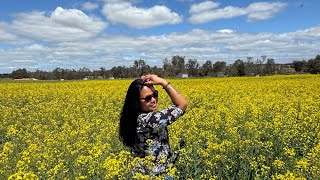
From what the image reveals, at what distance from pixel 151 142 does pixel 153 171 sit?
0.98 ft

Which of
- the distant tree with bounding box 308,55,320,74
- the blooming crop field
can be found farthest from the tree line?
the blooming crop field

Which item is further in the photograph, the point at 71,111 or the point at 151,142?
the point at 71,111

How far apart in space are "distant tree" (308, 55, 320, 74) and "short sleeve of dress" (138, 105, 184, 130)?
63.5 metres

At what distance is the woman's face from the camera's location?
3.84 meters

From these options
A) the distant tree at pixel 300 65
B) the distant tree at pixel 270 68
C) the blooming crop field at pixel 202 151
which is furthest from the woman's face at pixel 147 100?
the distant tree at pixel 270 68

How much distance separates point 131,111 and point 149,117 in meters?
0.22

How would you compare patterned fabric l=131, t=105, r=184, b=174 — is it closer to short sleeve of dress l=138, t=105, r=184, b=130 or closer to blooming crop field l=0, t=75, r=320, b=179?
short sleeve of dress l=138, t=105, r=184, b=130

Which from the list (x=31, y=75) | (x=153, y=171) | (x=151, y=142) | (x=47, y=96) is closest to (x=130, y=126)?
(x=151, y=142)

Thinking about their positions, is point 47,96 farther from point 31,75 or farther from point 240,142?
point 31,75

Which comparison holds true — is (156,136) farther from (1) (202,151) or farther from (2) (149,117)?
(1) (202,151)

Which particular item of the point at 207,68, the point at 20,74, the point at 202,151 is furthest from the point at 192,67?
the point at 202,151

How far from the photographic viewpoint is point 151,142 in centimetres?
386

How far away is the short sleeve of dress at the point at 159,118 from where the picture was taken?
12.3 ft

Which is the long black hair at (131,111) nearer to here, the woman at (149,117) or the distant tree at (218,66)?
the woman at (149,117)
